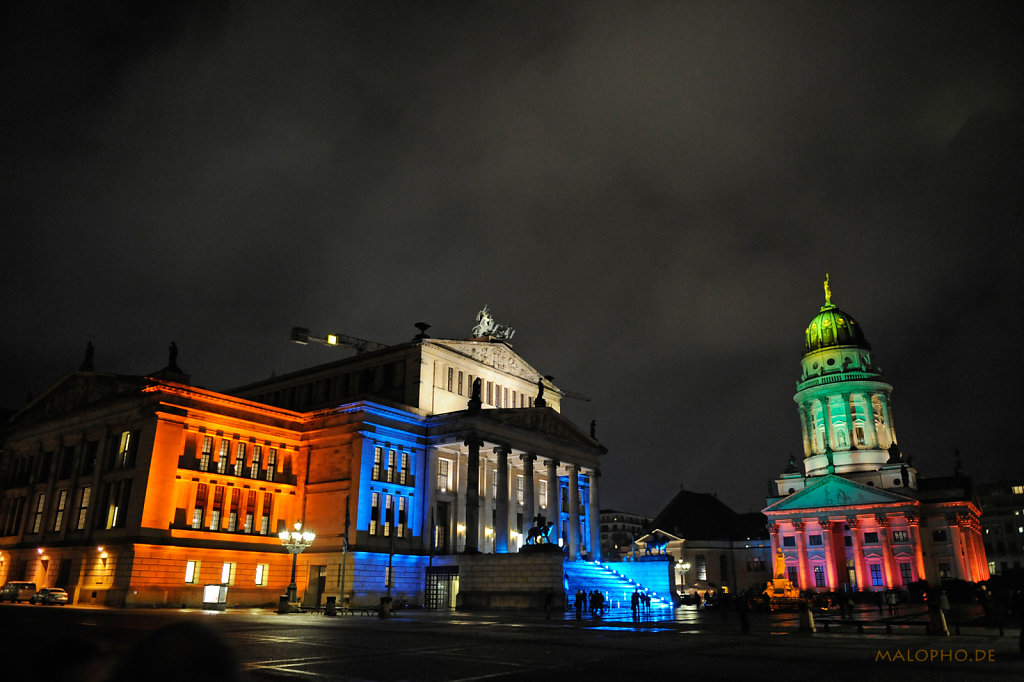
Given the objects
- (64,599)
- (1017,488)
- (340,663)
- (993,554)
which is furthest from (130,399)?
(1017,488)

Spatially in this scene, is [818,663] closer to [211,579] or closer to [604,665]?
[604,665]

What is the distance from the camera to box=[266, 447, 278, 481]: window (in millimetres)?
57438

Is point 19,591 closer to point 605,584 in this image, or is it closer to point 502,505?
point 502,505

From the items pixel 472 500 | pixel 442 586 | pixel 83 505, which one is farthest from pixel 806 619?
pixel 83 505

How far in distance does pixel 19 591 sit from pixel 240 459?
15918mm

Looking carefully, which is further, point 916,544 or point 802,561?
point 802,561

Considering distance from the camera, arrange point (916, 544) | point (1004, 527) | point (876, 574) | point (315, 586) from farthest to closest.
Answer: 1. point (1004, 527)
2. point (876, 574)
3. point (916, 544)
4. point (315, 586)

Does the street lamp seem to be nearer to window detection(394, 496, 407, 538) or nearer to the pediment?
window detection(394, 496, 407, 538)

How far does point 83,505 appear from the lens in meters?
54.2

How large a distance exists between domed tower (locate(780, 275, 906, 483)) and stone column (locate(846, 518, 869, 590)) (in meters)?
7.82

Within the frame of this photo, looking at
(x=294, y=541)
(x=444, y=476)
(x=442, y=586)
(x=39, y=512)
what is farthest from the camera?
(x=444, y=476)

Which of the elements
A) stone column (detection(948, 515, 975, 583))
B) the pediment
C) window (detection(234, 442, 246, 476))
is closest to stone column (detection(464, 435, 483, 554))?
the pediment

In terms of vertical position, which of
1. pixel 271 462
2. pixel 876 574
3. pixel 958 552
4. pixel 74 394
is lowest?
pixel 876 574

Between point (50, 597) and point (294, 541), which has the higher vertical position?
point (294, 541)
